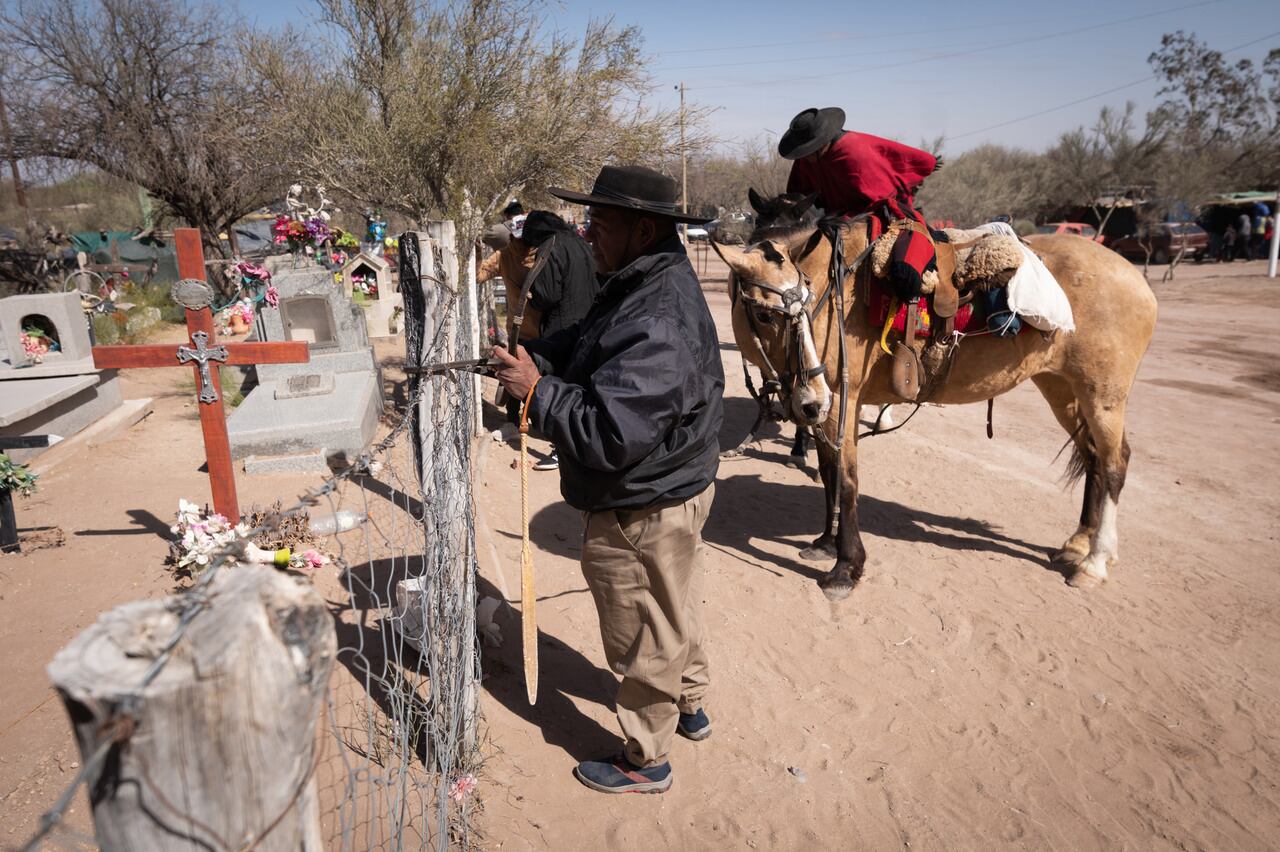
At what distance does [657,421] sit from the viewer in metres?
2.16

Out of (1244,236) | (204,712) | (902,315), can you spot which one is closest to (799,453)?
(902,315)

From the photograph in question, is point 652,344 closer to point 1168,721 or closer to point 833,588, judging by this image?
point 833,588

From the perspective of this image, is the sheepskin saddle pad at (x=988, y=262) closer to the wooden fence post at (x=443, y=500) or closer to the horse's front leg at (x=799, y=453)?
the horse's front leg at (x=799, y=453)

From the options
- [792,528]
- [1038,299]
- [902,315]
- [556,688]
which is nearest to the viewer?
[556,688]

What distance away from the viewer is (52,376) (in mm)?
6895

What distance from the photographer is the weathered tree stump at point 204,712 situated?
2.77 ft

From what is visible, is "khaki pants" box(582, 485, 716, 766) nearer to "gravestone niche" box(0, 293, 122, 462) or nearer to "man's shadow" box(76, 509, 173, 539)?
"man's shadow" box(76, 509, 173, 539)

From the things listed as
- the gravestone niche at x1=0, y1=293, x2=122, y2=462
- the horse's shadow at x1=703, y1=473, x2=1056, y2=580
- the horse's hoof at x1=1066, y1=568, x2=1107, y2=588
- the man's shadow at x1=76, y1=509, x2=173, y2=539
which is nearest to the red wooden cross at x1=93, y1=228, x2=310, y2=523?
the man's shadow at x1=76, y1=509, x2=173, y2=539

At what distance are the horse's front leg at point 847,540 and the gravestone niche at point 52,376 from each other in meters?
6.16

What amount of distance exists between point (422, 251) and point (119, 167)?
1472 cm

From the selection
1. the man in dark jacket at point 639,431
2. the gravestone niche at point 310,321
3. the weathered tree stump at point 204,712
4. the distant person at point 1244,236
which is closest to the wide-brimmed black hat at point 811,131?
the man in dark jacket at point 639,431

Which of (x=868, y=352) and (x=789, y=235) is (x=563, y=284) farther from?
(x=868, y=352)

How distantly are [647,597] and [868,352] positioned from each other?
253 cm

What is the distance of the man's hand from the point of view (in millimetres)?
2170
